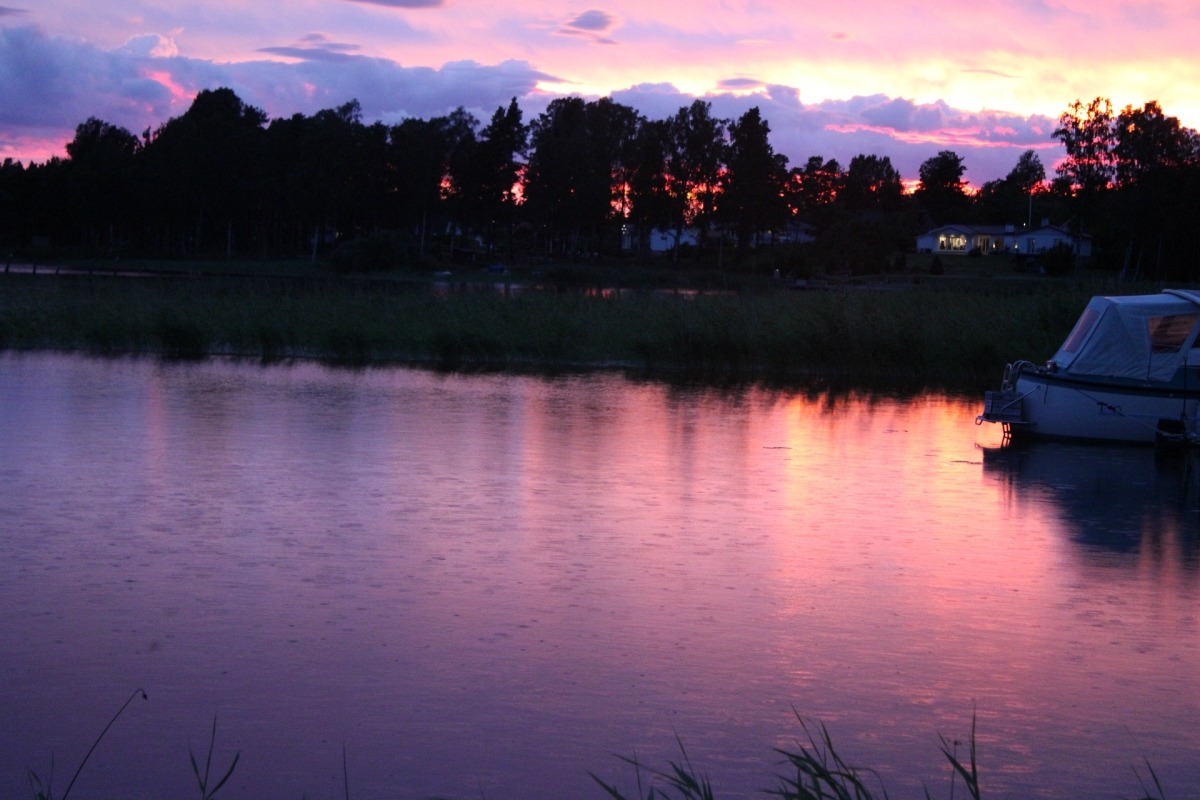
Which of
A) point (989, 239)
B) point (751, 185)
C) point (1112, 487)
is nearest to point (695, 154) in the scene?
point (751, 185)

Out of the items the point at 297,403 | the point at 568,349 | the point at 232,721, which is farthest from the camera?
the point at 568,349

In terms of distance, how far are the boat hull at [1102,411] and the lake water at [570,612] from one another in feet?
2.93

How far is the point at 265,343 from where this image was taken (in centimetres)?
2606

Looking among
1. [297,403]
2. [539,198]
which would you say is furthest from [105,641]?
[539,198]

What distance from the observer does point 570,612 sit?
7785 millimetres

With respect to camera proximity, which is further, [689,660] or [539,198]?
[539,198]

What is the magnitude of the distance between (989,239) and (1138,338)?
9311cm

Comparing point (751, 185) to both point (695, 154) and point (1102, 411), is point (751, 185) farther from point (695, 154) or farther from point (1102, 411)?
point (1102, 411)

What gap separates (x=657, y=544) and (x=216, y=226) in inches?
3543

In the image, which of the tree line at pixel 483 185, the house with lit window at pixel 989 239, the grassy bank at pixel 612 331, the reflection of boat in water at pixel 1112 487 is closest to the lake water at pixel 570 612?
the reflection of boat in water at pixel 1112 487

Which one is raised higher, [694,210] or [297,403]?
[694,210]

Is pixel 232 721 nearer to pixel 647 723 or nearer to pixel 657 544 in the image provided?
pixel 647 723

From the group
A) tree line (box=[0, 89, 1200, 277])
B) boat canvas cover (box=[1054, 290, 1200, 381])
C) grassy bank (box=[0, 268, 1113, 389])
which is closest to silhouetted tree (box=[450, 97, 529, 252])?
tree line (box=[0, 89, 1200, 277])

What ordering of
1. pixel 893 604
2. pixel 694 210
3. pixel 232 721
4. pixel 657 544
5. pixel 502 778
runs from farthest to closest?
1. pixel 694 210
2. pixel 657 544
3. pixel 893 604
4. pixel 232 721
5. pixel 502 778
